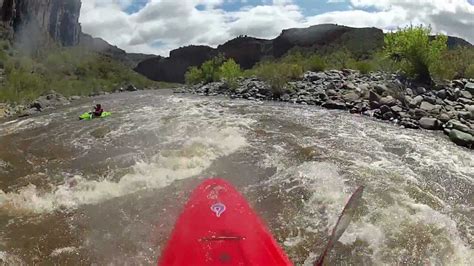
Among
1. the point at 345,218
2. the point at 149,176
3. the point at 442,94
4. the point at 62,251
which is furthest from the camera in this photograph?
the point at 442,94

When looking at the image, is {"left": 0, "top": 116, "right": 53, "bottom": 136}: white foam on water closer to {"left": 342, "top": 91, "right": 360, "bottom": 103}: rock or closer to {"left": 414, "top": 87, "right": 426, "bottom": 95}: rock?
{"left": 342, "top": 91, "right": 360, "bottom": 103}: rock

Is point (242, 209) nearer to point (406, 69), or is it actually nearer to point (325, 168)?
point (325, 168)

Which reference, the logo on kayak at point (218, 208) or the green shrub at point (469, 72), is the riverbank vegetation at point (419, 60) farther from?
the logo on kayak at point (218, 208)

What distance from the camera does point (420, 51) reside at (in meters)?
20.2

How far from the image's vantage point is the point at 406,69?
68.6ft

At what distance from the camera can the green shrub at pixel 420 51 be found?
65.7ft

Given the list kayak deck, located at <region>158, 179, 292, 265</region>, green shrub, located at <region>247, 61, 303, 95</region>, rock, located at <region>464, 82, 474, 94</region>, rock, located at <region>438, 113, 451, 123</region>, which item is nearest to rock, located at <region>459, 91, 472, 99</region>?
rock, located at <region>464, 82, 474, 94</region>

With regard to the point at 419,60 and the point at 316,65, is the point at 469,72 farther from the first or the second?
the point at 316,65

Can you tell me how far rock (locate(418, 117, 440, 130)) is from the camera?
13469 millimetres

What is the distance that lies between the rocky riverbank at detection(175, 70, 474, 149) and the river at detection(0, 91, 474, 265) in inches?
32.2

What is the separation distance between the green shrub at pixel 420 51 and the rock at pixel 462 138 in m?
8.75

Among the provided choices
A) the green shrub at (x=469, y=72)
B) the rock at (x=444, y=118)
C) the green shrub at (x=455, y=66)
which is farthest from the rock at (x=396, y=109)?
the green shrub at (x=469, y=72)

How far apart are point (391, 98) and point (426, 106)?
5.25ft

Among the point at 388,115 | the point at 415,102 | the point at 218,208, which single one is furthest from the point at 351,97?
the point at 218,208
